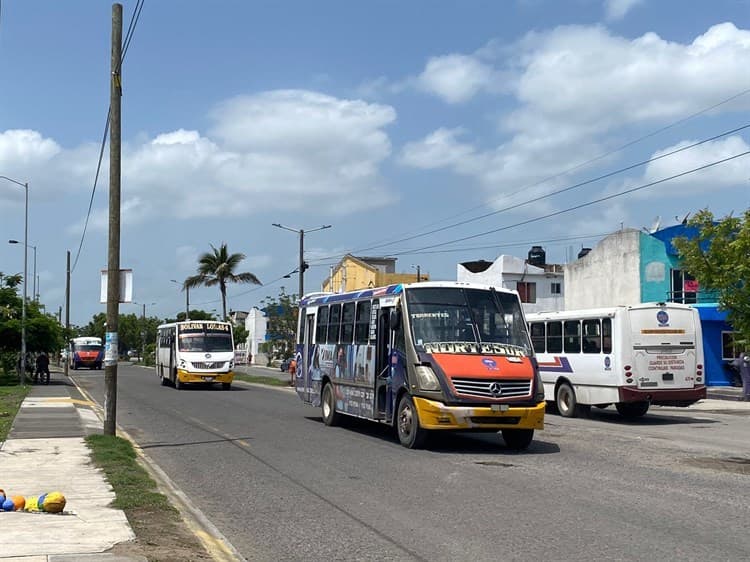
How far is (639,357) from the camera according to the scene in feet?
70.4

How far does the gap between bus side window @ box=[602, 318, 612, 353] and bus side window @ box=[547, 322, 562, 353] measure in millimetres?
1985

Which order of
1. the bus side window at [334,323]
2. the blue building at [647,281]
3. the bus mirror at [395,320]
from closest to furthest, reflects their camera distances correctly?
the bus mirror at [395,320]
the bus side window at [334,323]
the blue building at [647,281]

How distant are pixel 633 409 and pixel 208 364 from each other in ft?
66.7

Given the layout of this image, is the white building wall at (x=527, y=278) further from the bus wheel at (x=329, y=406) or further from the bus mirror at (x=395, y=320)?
the bus mirror at (x=395, y=320)

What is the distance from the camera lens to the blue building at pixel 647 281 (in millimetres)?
37094

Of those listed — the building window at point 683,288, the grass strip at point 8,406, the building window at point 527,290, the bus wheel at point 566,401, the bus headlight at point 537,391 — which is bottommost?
the grass strip at point 8,406

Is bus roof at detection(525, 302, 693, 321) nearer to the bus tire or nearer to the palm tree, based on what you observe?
the bus tire

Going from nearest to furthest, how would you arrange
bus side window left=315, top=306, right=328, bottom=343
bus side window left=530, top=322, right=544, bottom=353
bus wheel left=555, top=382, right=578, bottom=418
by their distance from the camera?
bus side window left=315, top=306, right=328, bottom=343 → bus wheel left=555, top=382, right=578, bottom=418 → bus side window left=530, top=322, right=544, bottom=353

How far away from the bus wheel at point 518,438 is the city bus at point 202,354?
79.6ft

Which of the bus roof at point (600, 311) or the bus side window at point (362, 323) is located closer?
the bus side window at point (362, 323)

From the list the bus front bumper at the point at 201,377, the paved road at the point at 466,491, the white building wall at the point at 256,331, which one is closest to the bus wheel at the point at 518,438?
the paved road at the point at 466,491

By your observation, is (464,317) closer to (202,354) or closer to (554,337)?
(554,337)

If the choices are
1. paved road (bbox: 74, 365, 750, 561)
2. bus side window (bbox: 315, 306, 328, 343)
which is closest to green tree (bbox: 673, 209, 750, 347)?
paved road (bbox: 74, 365, 750, 561)

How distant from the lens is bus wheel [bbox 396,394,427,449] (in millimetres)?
15328
